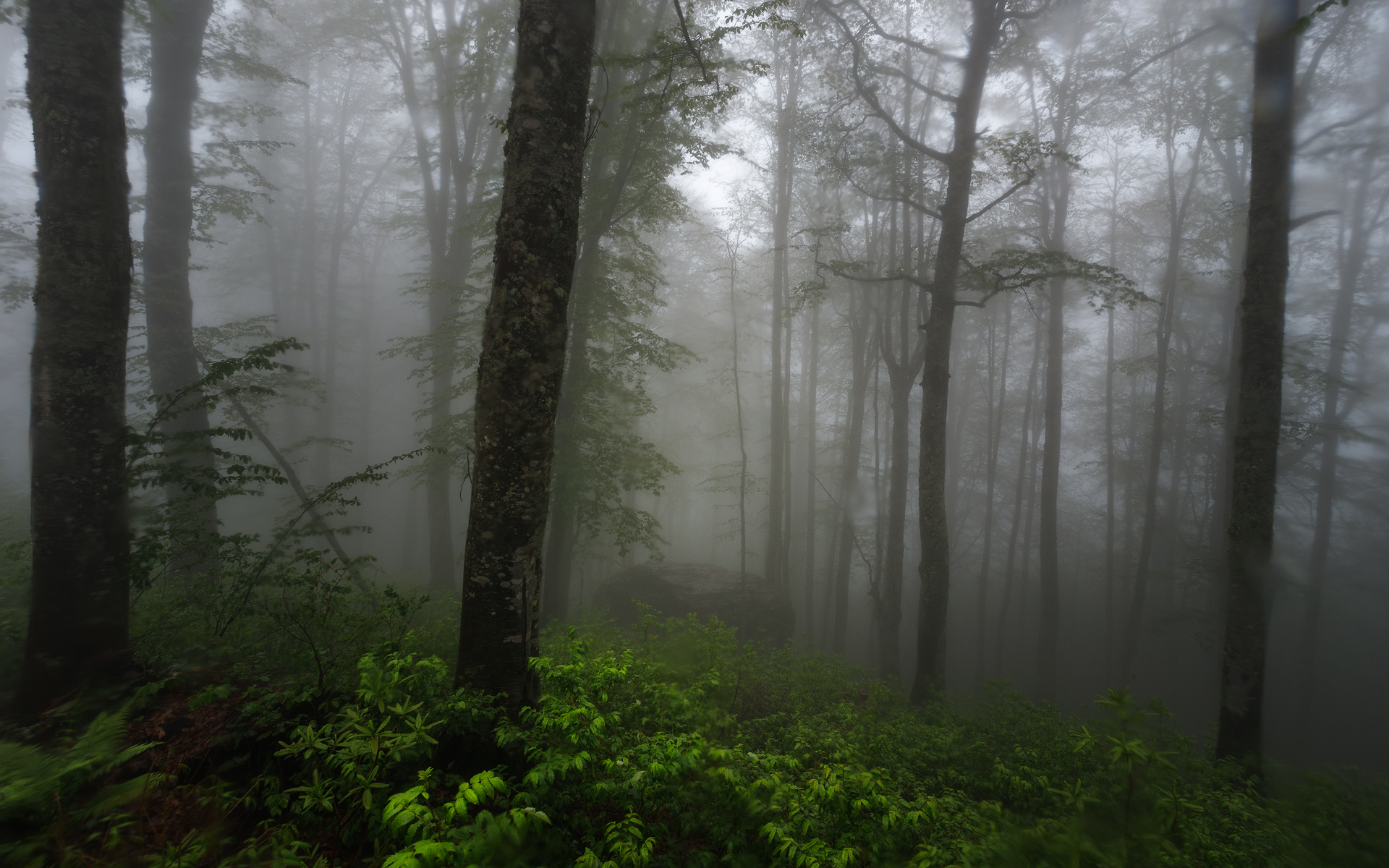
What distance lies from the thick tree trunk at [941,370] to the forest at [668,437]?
0.26 feet

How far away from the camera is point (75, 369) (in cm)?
410

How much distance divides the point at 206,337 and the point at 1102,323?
102ft

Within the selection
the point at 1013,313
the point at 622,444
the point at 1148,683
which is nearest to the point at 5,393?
the point at 622,444

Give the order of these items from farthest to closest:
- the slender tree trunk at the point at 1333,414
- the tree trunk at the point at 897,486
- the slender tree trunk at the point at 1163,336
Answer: the slender tree trunk at the point at 1333,414, the slender tree trunk at the point at 1163,336, the tree trunk at the point at 897,486

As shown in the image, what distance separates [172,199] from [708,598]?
1444cm

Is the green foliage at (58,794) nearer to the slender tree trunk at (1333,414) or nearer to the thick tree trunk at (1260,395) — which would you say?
the thick tree trunk at (1260,395)

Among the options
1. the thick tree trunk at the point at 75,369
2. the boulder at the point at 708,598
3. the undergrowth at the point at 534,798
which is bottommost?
the boulder at the point at 708,598

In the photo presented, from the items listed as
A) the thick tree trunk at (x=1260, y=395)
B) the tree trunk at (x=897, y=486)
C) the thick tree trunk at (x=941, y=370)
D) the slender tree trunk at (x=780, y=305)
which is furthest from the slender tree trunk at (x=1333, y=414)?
the thick tree trunk at (x=941, y=370)

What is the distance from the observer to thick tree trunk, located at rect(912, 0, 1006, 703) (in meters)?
8.03

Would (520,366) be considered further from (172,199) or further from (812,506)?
(812,506)

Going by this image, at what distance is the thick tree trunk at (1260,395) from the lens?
5883mm

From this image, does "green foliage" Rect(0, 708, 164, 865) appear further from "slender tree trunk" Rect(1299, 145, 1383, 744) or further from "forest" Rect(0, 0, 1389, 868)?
"slender tree trunk" Rect(1299, 145, 1383, 744)

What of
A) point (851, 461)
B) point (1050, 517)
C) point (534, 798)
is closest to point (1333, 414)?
point (1050, 517)

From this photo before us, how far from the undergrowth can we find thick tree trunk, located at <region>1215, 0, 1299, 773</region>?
68.7 inches
